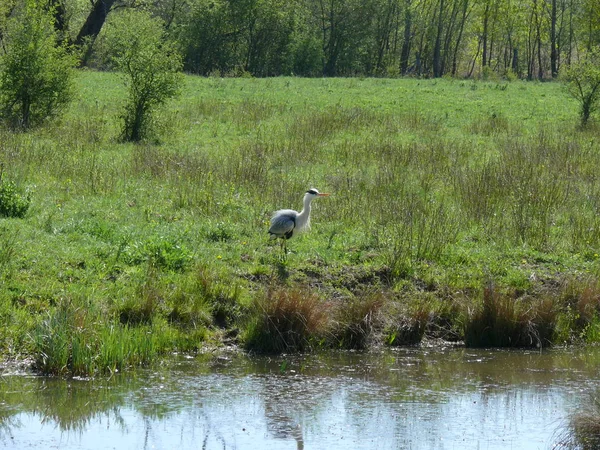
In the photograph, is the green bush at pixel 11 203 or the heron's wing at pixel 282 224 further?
the green bush at pixel 11 203

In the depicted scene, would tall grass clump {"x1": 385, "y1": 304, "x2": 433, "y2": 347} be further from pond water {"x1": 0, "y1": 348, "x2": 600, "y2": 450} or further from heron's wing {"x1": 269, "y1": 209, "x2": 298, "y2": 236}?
heron's wing {"x1": 269, "y1": 209, "x2": 298, "y2": 236}

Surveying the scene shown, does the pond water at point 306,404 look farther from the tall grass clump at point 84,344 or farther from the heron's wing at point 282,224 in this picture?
the heron's wing at point 282,224

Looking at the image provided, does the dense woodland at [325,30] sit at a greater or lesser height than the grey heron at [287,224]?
greater

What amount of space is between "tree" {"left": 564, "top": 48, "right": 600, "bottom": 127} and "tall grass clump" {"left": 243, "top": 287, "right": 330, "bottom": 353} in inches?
737

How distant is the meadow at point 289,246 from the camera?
10.7 meters

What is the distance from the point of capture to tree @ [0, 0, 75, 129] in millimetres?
22703

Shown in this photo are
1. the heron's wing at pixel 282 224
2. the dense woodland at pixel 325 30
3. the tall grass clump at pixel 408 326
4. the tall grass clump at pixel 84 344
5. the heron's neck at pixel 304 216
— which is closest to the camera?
the tall grass clump at pixel 84 344

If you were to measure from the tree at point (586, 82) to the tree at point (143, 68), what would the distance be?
12825 millimetres

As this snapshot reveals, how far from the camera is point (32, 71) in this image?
23.0m

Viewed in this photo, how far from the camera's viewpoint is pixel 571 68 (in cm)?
2712

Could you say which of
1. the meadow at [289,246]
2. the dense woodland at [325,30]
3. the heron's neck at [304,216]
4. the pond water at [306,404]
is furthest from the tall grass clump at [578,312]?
the dense woodland at [325,30]

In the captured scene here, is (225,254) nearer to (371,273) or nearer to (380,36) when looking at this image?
(371,273)

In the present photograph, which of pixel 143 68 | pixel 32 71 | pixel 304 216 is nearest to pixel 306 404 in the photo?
pixel 304 216

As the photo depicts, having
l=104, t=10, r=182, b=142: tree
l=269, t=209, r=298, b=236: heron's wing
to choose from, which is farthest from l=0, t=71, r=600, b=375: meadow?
l=104, t=10, r=182, b=142: tree
